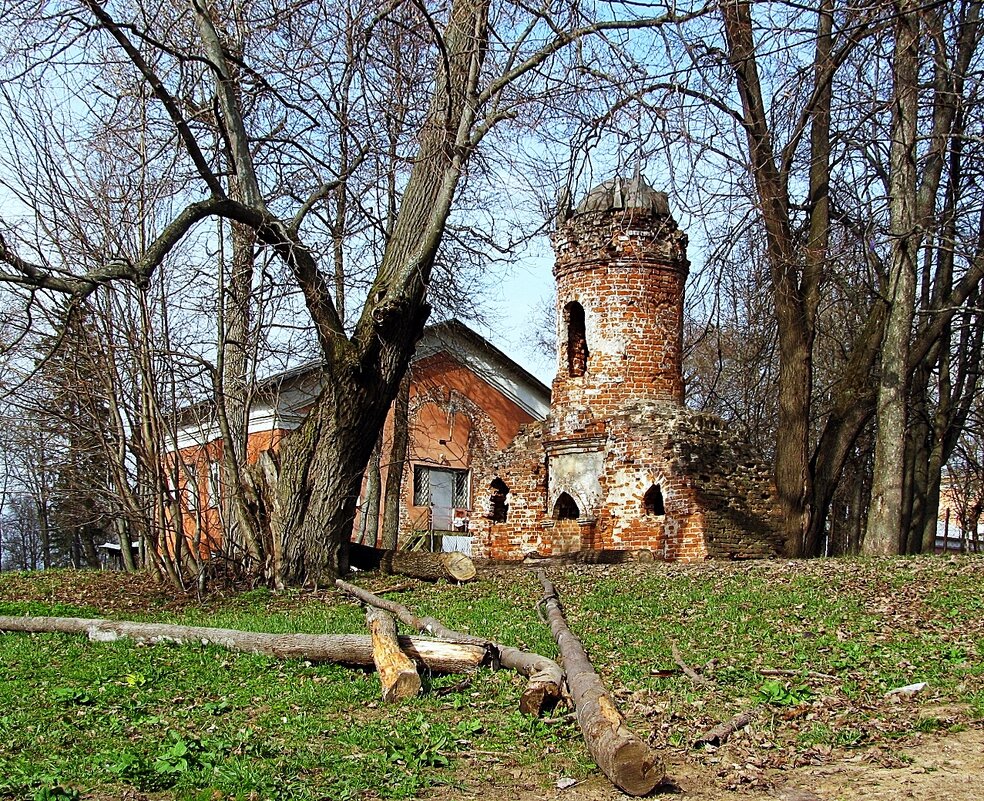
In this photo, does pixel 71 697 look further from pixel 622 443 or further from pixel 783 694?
pixel 622 443

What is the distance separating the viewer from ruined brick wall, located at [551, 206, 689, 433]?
2066cm

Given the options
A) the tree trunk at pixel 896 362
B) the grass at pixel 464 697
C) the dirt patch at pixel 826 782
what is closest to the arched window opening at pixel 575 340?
the tree trunk at pixel 896 362

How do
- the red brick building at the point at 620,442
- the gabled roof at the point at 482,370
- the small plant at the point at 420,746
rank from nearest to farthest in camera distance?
the small plant at the point at 420,746
the red brick building at the point at 620,442
the gabled roof at the point at 482,370

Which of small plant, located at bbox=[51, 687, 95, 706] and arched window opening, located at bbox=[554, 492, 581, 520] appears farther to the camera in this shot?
arched window opening, located at bbox=[554, 492, 581, 520]

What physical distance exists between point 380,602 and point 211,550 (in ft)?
12.4

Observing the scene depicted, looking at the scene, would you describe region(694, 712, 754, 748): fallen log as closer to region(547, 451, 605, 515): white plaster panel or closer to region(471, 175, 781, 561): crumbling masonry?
region(471, 175, 781, 561): crumbling masonry

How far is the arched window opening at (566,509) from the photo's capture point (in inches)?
839

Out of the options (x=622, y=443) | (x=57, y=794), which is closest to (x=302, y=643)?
(x=57, y=794)

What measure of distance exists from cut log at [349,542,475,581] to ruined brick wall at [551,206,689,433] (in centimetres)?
641

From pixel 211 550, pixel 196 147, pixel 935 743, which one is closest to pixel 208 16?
pixel 196 147

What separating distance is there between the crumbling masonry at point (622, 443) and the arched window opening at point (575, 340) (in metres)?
→ 0.03

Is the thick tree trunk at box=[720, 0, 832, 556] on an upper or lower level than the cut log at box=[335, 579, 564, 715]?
upper

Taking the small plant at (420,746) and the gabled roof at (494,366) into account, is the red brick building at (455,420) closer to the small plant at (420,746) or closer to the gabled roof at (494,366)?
the gabled roof at (494,366)

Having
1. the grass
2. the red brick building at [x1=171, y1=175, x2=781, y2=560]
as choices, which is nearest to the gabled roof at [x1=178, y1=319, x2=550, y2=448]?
the red brick building at [x1=171, y1=175, x2=781, y2=560]
